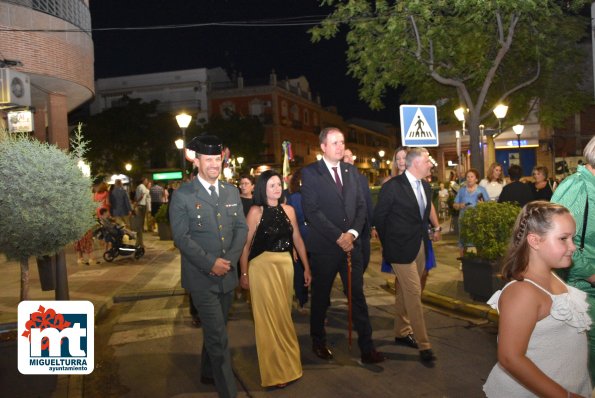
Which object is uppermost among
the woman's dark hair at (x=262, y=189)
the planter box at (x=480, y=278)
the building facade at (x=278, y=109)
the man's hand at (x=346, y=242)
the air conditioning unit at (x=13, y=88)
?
the building facade at (x=278, y=109)

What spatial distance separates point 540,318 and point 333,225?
10.3ft

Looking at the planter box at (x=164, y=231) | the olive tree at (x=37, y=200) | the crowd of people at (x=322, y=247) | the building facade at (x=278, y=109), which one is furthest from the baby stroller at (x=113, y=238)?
the building facade at (x=278, y=109)

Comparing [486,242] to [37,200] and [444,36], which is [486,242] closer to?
[37,200]

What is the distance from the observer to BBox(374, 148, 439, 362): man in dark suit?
18.1 ft

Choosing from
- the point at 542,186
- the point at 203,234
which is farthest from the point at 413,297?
the point at 542,186

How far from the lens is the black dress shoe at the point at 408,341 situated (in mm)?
5996

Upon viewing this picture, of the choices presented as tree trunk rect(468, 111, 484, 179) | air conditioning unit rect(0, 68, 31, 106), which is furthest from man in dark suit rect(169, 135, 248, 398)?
tree trunk rect(468, 111, 484, 179)

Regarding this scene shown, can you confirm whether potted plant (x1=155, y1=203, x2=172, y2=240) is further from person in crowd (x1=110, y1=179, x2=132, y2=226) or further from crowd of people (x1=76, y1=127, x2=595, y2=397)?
crowd of people (x1=76, y1=127, x2=595, y2=397)

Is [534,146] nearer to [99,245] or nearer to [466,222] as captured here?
[99,245]

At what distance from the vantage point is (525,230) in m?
2.50

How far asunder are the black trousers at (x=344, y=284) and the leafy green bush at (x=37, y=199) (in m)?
2.49

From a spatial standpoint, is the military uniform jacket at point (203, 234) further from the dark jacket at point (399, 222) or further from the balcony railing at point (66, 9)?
the balcony railing at point (66, 9)

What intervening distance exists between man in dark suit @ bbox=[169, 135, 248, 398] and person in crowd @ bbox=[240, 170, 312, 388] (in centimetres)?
38

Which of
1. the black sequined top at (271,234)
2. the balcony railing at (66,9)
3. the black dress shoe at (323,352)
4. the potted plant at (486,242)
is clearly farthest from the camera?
the balcony railing at (66,9)
